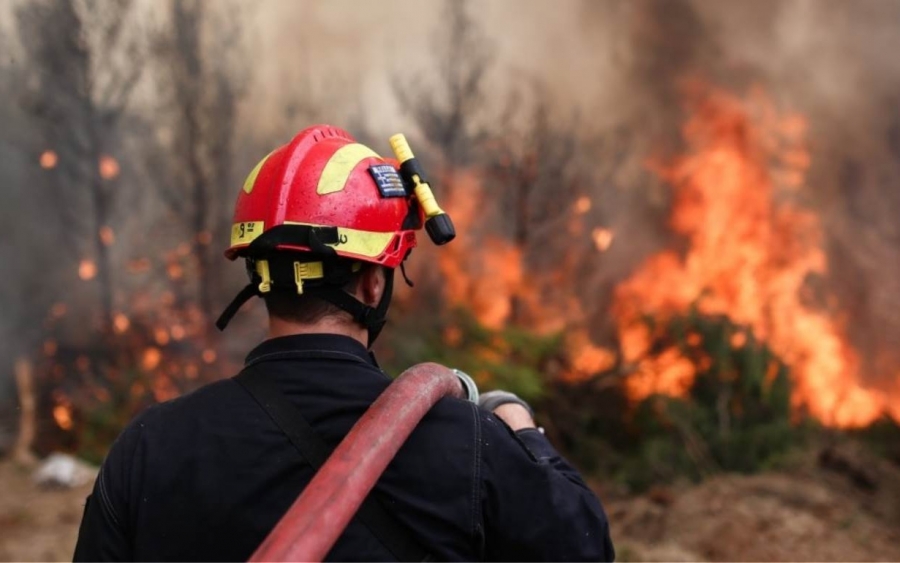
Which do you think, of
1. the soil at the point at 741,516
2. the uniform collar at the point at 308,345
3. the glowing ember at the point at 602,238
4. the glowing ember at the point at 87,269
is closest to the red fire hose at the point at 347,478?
the uniform collar at the point at 308,345

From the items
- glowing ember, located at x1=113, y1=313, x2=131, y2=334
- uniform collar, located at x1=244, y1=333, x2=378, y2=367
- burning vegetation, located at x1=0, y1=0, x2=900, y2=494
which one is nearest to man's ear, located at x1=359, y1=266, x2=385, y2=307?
uniform collar, located at x1=244, y1=333, x2=378, y2=367

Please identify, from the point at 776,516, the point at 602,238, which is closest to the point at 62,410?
the point at 776,516

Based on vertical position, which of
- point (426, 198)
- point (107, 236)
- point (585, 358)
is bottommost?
point (585, 358)

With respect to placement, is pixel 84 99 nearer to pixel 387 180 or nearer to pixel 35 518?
pixel 35 518

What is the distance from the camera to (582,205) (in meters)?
13.0

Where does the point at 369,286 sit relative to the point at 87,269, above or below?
above

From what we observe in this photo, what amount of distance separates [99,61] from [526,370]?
8.46 m

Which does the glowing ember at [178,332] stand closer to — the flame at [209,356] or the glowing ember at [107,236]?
the flame at [209,356]

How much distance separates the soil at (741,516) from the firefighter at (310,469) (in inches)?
169

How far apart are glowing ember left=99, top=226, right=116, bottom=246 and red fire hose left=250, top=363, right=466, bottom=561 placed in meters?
11.4

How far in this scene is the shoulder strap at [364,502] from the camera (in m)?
1.62

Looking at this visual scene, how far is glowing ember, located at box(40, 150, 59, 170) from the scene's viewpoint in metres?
11.1

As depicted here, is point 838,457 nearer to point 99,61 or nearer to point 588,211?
point 588,211

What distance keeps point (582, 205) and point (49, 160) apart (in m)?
9.14
